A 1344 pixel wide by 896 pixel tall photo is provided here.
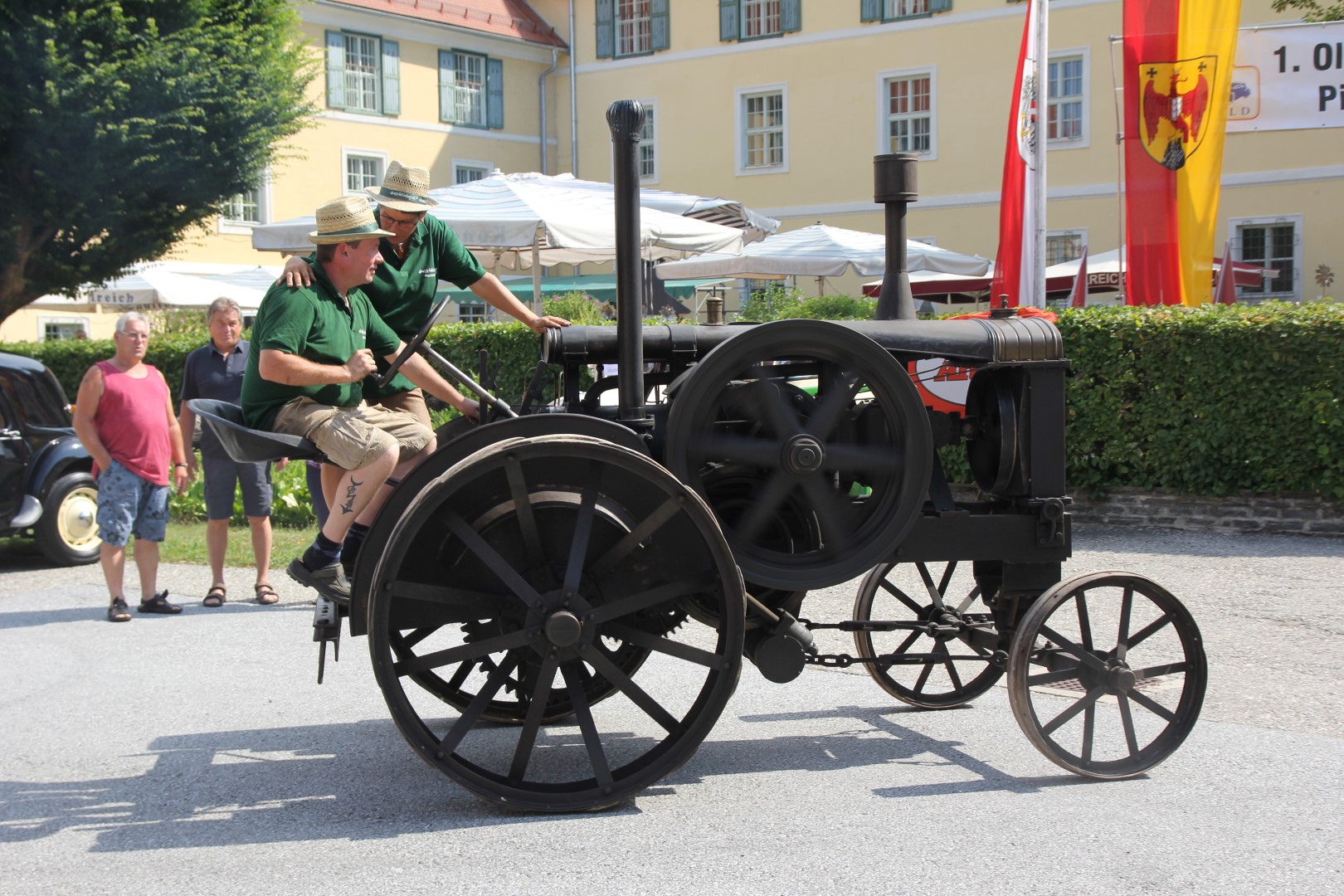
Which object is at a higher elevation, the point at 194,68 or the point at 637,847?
the point at 194,68

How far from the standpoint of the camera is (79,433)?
8445 mm

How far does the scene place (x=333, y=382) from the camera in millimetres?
4664

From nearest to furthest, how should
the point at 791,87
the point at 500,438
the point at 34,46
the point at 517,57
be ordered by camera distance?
the point at 500,438 < the point at 34,46 < the point at 791,87 < the point at 517,57

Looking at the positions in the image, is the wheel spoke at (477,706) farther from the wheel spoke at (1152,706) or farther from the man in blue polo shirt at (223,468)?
the man in blue polo shirt at (223,468)

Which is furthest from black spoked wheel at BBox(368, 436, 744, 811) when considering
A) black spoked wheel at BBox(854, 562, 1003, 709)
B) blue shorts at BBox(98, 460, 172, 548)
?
blue shorts at BBox(98, 460, 172, 548)

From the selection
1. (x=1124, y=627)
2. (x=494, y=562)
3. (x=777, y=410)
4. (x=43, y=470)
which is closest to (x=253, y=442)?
(x=494, y=562)

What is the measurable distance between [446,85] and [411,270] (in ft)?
109

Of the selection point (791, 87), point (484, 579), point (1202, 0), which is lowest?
point (484, 579)

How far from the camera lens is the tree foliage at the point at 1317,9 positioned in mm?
17438

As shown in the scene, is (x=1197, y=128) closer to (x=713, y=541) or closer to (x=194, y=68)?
(x=713, y=541)

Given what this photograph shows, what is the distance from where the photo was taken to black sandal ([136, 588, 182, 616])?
8344 mm

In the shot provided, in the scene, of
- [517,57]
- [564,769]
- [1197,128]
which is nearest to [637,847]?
[564,769]

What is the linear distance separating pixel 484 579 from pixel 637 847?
108 centimetres

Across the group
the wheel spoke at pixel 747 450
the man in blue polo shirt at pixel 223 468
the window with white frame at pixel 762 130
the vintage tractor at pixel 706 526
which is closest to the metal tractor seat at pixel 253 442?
the vintage tractor at pixel 706 526
